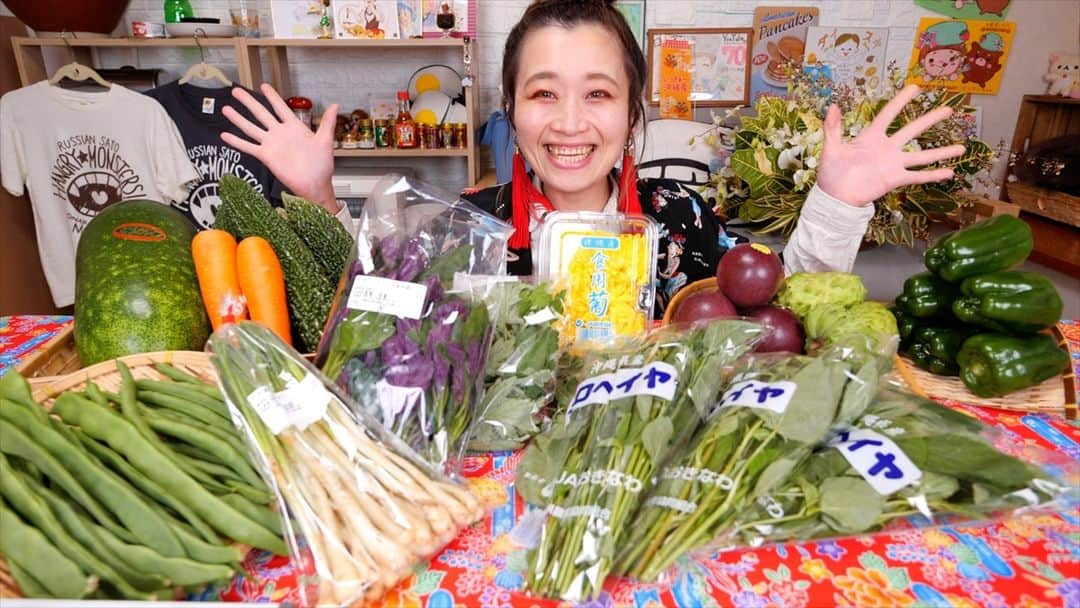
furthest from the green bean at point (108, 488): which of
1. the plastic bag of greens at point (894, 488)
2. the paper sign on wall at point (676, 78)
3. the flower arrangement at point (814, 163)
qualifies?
the paper sign on wall at point (676, 78)

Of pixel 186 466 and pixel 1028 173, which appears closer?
pixel 186 466

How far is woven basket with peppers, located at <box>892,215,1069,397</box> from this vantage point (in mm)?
1042

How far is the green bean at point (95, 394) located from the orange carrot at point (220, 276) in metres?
0.27

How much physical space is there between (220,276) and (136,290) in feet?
0.45

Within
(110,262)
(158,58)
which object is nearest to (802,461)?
(110,262)

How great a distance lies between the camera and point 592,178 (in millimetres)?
1407

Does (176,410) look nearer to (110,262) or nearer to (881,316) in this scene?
(110,262)

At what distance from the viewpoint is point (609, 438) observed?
74 cm

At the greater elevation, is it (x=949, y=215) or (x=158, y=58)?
(x=158, y=58)

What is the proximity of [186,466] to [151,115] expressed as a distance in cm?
294

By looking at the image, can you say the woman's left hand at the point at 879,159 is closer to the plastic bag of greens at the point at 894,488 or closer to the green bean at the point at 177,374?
the plastic bag of greens at the point at 894,488

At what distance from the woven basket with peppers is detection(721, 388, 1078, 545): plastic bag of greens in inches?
14.4

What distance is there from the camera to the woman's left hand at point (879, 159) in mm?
1228

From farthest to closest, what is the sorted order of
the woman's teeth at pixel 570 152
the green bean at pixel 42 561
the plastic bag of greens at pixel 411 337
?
the woman's teeth at pixel 570 152 < the plastic bag of greens at pixel 411 337 < the green bean at pixel 42 561
